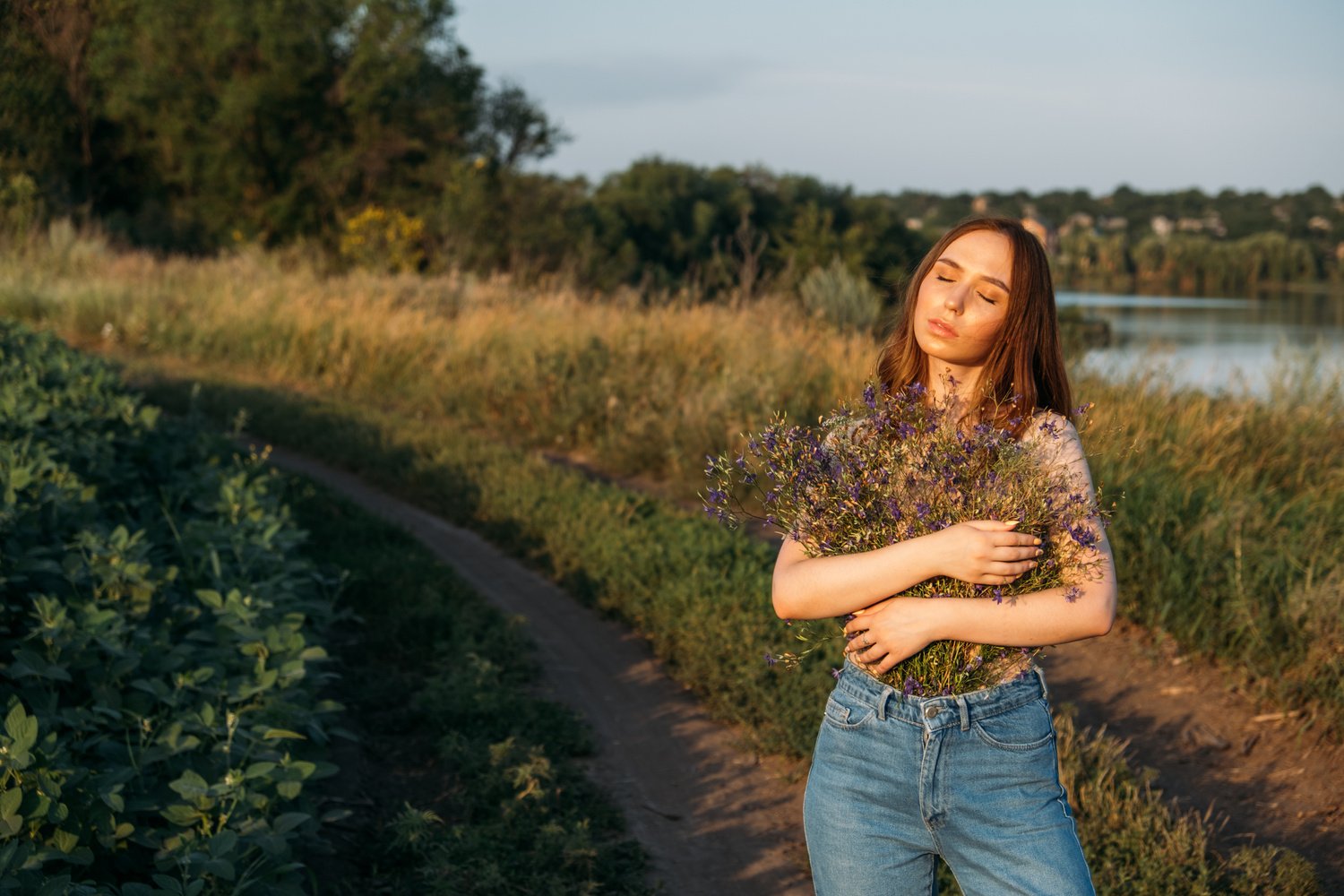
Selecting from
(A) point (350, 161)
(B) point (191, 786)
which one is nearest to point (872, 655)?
(B) point (191, 786)

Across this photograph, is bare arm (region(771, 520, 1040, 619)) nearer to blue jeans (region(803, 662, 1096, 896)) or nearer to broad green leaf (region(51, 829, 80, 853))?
blue jeans (region(803, 662, 1096, 896))

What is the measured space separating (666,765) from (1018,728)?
2993mm

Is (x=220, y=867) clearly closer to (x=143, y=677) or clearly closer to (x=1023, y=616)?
(x=143, y=677)

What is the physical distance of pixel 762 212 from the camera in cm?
3556

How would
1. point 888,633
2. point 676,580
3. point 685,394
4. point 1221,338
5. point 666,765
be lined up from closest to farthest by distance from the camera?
point 888,633
point 666,765
point 676,580
point 685,394
point 1221,338

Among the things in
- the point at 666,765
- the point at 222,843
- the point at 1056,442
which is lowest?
the point at 666,765

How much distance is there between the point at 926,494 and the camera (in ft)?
7.30

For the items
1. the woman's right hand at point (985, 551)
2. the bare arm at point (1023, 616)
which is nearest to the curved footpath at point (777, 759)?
the bare arm at point (1023, 616)

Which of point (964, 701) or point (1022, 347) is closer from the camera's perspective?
point (964, 701)

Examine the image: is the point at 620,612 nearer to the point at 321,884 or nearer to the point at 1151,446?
the point at 321,884

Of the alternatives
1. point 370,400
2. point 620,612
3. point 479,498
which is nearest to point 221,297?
point 370,400

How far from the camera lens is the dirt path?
4.19 metres

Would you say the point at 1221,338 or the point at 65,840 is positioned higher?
the point at 1221,338

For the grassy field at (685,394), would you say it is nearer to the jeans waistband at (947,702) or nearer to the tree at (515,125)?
the jeans waistband at (947,702)
